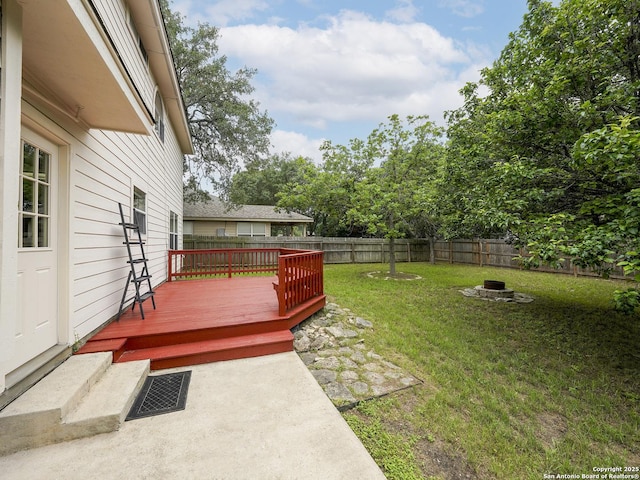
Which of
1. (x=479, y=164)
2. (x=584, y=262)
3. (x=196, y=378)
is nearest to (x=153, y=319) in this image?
(x=196, y=378)

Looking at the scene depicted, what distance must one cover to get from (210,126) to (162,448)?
14.0m

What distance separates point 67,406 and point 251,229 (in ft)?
50.3

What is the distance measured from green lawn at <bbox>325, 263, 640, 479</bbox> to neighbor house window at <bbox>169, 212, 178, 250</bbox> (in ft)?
18.3

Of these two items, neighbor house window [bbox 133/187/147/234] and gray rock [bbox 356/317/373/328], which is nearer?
gray rock [bbox 356/317/373/328]

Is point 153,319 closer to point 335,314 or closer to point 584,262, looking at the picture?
point 335,314

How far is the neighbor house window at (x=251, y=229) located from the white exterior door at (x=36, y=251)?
46.6ft

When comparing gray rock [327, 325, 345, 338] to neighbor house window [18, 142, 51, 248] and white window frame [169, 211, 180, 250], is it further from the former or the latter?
white window frame [169, 211, 180, 250]

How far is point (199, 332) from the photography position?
11.1ft

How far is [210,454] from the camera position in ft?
6.06

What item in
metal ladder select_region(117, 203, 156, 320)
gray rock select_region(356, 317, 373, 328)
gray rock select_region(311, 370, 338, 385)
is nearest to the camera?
gray rock select_region(311, 370, 338, 385)

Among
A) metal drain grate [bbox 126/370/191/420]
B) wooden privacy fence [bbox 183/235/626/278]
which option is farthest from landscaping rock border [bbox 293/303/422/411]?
wooden privacy fence [bbox 183/235/626/278]

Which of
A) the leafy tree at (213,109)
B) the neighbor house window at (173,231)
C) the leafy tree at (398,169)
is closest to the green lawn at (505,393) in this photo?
the leafy tree at (398,169)

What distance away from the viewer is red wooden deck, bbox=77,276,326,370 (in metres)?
3.08

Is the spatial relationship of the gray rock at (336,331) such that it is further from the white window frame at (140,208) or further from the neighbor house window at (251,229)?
the neighbor house window at (251,229)
